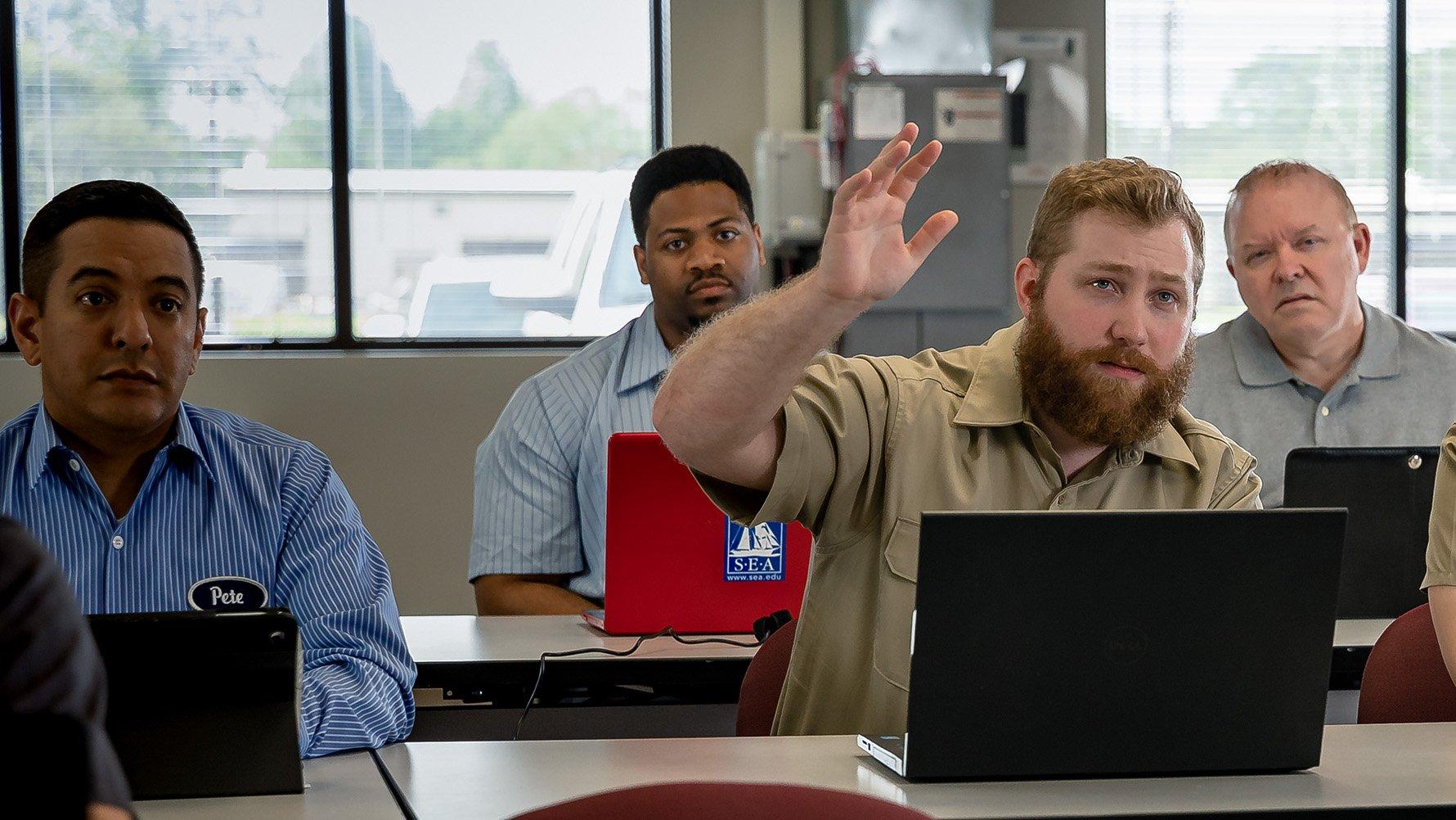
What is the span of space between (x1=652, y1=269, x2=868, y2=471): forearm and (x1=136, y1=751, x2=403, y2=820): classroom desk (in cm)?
49

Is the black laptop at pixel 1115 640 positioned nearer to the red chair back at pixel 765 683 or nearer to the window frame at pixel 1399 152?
the red chair back at pixel 765 683

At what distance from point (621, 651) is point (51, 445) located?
0.88 m

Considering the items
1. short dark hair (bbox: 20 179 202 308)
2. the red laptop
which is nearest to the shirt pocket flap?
the red laptop

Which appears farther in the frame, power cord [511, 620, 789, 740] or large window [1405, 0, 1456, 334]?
large window [1405, 0, 1456, 334]

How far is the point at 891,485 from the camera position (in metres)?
1.72

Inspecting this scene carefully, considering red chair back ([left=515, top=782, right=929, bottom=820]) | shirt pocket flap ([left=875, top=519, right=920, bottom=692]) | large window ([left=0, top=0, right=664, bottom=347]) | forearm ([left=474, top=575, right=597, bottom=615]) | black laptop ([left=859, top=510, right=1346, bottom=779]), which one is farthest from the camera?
large window ([left=0, top=0, right=664, bottom=347])

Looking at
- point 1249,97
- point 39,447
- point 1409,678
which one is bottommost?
point 1409,678

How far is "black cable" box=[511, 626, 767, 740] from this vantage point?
2.12 metres

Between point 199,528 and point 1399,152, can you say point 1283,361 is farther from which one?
point 1399,152

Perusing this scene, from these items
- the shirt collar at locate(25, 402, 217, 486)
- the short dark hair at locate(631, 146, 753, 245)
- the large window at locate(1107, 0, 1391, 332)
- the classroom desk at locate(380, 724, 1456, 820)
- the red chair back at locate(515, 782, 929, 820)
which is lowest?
the classroom desk at locate(380, 724, 1456, 820)

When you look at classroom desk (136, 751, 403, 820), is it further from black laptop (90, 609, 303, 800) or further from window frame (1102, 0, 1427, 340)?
window frame (1102, 0, 1427, 340)

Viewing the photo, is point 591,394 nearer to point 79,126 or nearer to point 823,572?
point 823,572

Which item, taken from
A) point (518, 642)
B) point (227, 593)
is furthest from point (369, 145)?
point (227, 593)

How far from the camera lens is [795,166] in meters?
4.38
